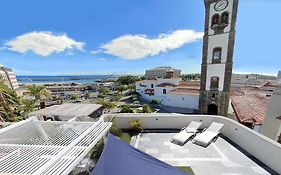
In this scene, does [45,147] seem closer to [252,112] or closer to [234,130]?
[234,130]

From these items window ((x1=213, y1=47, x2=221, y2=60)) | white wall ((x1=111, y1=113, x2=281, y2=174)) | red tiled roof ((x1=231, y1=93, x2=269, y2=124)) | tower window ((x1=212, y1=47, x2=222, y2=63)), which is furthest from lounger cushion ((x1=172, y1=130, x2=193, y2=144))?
window ((x1=213, y1=47, x2=221, y2=60))

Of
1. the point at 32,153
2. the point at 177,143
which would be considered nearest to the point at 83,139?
the point at 32,153

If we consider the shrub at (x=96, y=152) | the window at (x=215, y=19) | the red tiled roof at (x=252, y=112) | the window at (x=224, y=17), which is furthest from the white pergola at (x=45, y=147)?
the window at (x=224, y=17)

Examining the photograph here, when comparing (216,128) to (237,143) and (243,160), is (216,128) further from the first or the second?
(243,160)

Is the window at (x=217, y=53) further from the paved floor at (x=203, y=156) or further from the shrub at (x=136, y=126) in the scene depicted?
the shrub at (x=136, y=126)

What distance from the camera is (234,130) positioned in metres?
9.90

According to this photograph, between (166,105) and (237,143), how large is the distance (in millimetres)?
27276

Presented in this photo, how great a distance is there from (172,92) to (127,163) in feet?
103

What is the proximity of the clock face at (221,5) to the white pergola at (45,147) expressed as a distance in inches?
853

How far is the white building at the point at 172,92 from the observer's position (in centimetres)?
3130

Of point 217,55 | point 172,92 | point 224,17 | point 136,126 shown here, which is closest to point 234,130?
point 136,126

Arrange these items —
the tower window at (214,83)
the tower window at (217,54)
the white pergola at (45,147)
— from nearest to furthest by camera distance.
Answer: the white pergola at (45,147) < the tower window at (217,54) < the tower window at (214,83)

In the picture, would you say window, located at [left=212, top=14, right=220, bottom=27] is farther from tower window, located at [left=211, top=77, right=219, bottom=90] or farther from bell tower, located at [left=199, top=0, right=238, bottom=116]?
tower window, located at [left=211, top=77, right=219, bottom=90]

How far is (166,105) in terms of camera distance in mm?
36781
